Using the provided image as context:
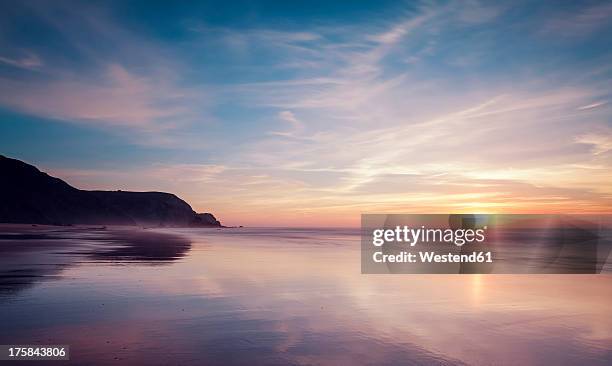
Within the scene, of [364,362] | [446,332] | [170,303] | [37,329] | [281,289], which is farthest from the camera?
[281,289]

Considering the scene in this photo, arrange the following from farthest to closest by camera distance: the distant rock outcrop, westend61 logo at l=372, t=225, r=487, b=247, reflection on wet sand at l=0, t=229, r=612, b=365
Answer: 1. the distant rock outcrop
2. westend61 logo at l=372, t=225, r=487, b=247
3. reflection on wet sand at l=0, t=229, r=612, b=365

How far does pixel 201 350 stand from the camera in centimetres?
995

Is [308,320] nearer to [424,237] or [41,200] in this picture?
[424,237]

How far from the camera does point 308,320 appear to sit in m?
13.4

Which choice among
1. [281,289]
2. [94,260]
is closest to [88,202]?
[94,260]

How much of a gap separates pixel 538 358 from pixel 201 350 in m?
7.67

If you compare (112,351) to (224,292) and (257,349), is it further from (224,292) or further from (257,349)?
(224,292)

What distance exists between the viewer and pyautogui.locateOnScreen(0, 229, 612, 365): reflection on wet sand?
1003cm

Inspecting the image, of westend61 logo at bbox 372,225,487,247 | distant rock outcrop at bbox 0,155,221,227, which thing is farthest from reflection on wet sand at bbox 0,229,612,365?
distant rock outcrop at bbox 0,155,221,227

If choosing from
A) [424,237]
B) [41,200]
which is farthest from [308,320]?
[41,200]

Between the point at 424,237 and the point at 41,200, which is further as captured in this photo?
the point at 41,200

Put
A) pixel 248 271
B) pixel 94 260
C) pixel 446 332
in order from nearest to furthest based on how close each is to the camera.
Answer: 1. pixel 446 332
2. pixel 248 271
3. pixel 94 260

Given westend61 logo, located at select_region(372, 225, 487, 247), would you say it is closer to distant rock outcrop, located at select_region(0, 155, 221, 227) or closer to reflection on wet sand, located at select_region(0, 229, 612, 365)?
reflection on wet sand, located at select_region(0, 229, 612, 365)

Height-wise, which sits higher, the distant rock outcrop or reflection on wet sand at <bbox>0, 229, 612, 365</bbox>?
the distant rock outcrop
